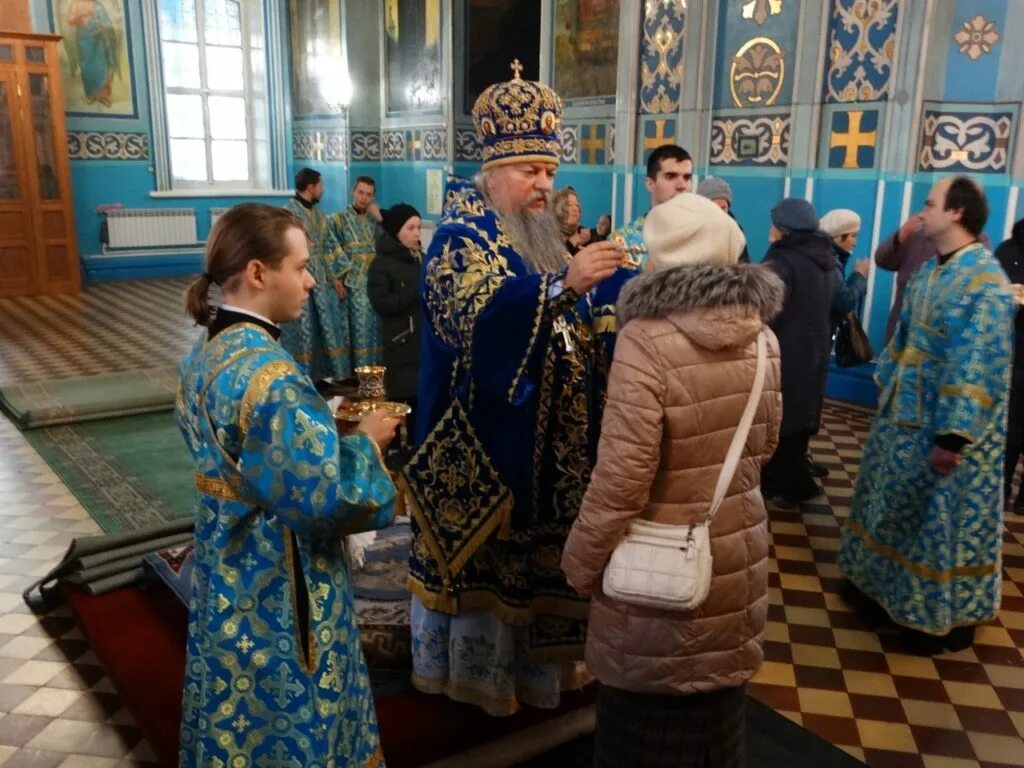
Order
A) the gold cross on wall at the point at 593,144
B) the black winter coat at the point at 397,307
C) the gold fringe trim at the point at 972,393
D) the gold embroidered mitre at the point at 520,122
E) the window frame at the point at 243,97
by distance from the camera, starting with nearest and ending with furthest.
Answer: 1. the gold embroidered mitre at the point at 520,122
2. the gold fringe trim at the point at 972,393
3. the black winter coat at the point at 397,307
4. the gold cross on wall at the point at 593,144
5. the window frame at the point at 243,97

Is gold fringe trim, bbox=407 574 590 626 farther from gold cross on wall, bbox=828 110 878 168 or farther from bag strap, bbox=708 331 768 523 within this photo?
gold cross on wall, bbox=828 110 878 168

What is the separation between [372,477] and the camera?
6.20 ft

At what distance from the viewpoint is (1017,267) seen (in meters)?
4.95

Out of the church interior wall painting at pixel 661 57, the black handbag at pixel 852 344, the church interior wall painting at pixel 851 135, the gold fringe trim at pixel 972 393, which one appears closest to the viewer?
the gold fringe trim at pixel 972 393

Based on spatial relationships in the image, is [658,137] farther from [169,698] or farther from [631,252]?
[169,698]

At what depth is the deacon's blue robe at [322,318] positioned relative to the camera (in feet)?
20.9

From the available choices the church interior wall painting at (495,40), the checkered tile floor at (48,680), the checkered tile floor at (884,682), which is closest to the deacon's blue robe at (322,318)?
the checkered tile floor at (48,680)

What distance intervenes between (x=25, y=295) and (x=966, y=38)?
1131 centimetres

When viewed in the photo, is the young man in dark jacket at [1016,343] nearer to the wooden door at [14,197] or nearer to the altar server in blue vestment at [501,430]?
the altar server in blue vestment at [501,430]

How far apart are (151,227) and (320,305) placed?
8.79m

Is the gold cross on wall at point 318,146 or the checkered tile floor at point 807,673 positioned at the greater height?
the gold cross on wall at point 318,146

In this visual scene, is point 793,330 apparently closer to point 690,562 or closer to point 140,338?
point 690,562

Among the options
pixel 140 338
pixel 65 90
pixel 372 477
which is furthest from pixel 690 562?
pixel 65 90

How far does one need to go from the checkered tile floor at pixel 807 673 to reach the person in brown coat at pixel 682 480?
125 cm
